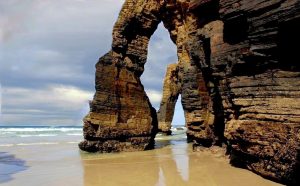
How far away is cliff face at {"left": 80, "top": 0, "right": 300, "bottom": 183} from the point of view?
28.2ft

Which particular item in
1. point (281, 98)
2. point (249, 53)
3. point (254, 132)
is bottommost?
point (254, 132)

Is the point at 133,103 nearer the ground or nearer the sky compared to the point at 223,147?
nearer the sky

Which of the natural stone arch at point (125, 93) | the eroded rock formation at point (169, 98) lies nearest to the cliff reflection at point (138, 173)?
the natural stone arch at point (125, 93)

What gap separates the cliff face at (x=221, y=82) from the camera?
8586mm

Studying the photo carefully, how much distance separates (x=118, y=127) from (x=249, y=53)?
1186cm

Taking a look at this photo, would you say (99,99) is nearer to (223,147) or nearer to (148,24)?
(148,24)

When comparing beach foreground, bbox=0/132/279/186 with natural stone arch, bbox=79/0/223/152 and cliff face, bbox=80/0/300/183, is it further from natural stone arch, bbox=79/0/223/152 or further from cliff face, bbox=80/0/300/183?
natural stone arch, bbox=79/0/223/152

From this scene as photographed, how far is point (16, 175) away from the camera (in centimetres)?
1175

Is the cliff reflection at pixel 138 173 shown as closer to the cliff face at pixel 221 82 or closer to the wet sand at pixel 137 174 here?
the wet sand at pixel 137 174

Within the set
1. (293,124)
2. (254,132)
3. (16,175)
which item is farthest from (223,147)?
(16,175)

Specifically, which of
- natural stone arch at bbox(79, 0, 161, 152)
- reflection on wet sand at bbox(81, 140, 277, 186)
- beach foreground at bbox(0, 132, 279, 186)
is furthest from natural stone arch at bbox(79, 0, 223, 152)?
beach foreground at bbox(0, 132, 279, 186)

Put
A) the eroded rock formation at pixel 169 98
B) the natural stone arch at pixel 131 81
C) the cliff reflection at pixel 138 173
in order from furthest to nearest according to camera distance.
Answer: the eroded rock formation at pixel 169 98, the natural stone arch at pixel 131 81, the cliff reflection at pixel 138 173

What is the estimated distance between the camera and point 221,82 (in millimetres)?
12828

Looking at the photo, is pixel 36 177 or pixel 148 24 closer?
pixel 36 177
